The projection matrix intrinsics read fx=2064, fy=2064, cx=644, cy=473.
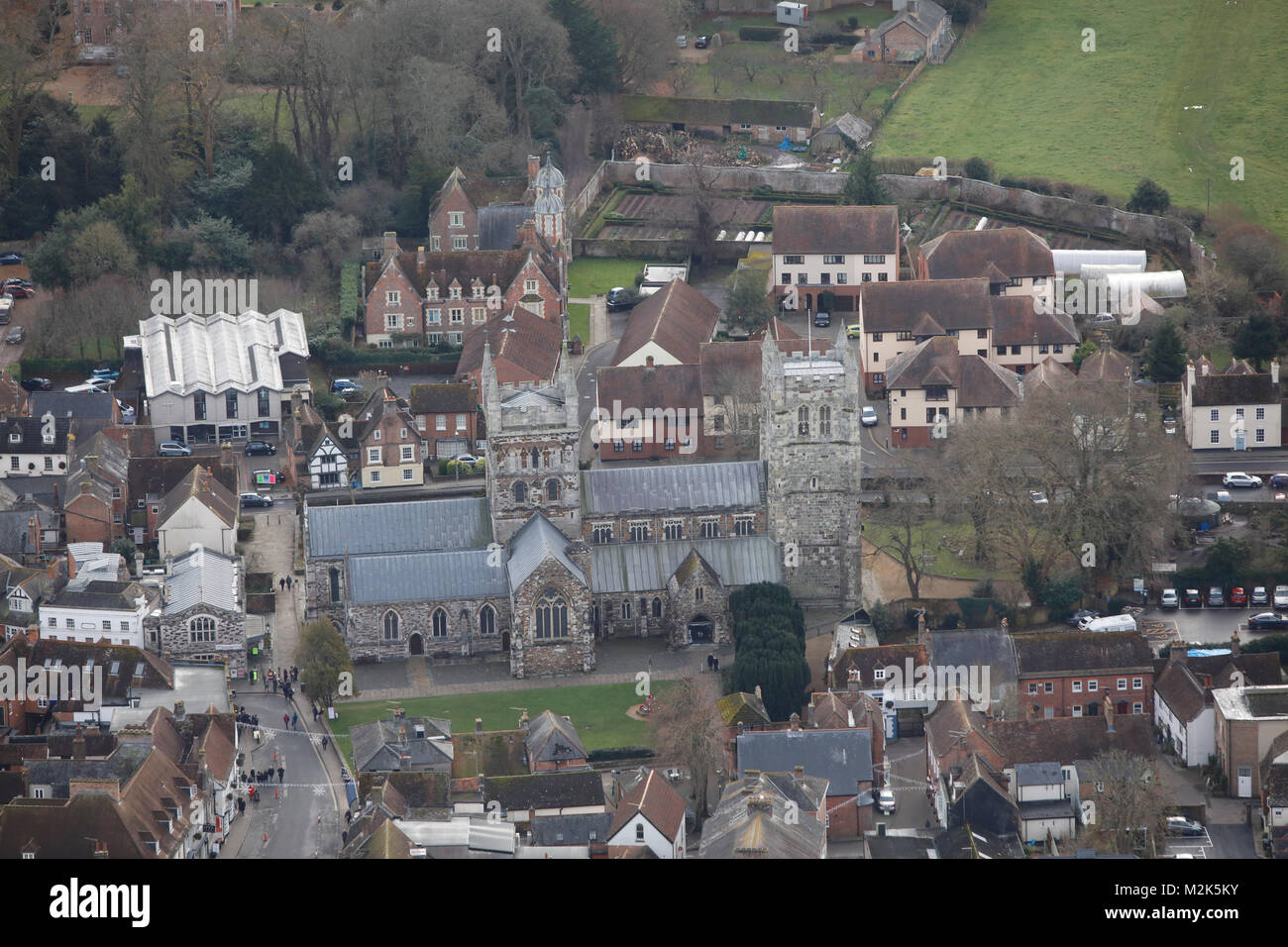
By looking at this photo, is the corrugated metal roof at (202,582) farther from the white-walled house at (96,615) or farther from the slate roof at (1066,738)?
the slate roof at (1066,738)

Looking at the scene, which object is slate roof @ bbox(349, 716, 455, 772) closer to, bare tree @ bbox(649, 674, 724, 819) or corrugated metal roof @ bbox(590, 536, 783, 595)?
bare tree @ bbox(649, 674, 724, 819)

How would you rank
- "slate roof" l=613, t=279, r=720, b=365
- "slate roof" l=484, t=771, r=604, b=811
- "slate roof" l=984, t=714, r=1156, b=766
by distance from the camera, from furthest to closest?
"slate roof" l=613, t=279, r=720, b=365
"slate roof" l=984, t=714, r=1156, b=766
"slate roof" l=484, t=771, r=604, b=811

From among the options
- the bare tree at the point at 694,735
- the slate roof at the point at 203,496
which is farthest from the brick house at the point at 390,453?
the bare tree at the point at 694,735

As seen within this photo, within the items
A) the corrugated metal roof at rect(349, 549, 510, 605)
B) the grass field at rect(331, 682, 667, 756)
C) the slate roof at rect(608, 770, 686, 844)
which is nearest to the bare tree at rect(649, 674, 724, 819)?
the slate roof at rect(608, 770, 686, 844)

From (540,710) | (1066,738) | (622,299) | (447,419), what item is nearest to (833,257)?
(622,299)

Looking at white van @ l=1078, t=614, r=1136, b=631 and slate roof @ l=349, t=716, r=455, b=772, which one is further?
white van @ l=1078, t=614, r=1136, b=631

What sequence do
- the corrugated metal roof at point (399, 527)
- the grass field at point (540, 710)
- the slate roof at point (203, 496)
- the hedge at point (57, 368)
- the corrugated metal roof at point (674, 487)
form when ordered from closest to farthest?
the grass field at point (540, 710) < the corrugated metal roof at point (399, 527) < the corrugated metal roof at point (674, 487) < the slate roof at point (203, 496) < the hedge at point (57, 368)

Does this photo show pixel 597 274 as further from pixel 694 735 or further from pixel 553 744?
pixel 694 735
